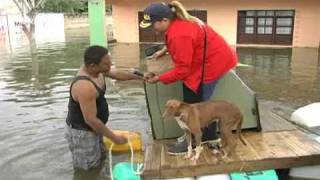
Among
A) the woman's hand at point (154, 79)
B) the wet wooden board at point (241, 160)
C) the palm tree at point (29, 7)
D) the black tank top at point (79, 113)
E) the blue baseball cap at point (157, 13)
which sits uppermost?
the palm tree at point (29, 7)

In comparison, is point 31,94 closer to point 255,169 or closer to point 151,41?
point 255,169

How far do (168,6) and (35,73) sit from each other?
9790 mm

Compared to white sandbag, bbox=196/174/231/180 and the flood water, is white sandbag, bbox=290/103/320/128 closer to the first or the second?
the flood water

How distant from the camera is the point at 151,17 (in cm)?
419

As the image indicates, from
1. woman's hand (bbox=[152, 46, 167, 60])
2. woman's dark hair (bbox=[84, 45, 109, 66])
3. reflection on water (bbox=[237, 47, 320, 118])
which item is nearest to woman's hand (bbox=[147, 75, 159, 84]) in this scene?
woman's dark hair (bbox=[84, 45, 109, 66])

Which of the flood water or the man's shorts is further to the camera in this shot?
the flood water

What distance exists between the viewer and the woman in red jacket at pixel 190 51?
163 inches

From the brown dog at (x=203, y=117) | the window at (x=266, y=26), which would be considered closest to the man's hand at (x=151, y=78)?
the brown dog at (x=203, y=117)

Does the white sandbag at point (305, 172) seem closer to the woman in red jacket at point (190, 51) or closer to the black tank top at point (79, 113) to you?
→ the woman in red jacket at point (190, 51)

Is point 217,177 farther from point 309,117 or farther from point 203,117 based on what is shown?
point 309,117

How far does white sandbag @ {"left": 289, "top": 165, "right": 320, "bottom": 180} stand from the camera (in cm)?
448

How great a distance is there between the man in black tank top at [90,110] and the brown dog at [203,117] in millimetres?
886

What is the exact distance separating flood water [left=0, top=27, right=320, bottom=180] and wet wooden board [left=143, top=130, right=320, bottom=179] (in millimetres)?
1208

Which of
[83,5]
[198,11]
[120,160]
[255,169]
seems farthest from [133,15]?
[83,5]
